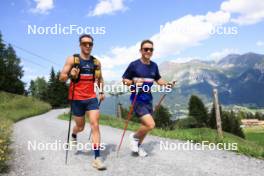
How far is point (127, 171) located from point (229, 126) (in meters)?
104

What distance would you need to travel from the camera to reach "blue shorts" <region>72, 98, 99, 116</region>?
28.9 ft

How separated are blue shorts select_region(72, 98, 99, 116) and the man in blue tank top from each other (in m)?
0.90

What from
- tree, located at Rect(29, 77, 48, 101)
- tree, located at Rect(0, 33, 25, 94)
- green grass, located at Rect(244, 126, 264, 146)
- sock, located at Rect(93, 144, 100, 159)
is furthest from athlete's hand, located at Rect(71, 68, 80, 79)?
tree, located at Rect(29, 77, 48, 101)

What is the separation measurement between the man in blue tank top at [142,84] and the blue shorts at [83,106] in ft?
2.96

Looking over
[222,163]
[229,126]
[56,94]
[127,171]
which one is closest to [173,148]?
[222,163]

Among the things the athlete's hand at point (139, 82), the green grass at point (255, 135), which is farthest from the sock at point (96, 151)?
the green grass at point (255, 135)

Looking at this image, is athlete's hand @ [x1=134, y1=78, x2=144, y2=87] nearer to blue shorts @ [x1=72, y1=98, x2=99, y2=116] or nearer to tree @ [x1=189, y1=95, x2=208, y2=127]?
blue shorts @ [x1=72, y1=98, x2=99, y2=116]

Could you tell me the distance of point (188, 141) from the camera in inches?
488

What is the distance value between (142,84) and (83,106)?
4.68 feet

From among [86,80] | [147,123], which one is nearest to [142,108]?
[147,123]

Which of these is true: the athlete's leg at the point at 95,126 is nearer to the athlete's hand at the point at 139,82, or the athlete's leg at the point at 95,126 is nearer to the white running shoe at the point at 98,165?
the white running shoe at the point at 98,165

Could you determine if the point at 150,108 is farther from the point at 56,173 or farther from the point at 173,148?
the point at 56,173

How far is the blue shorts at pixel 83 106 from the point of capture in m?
8.80

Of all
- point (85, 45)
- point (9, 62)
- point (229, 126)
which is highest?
point (9, 62)
